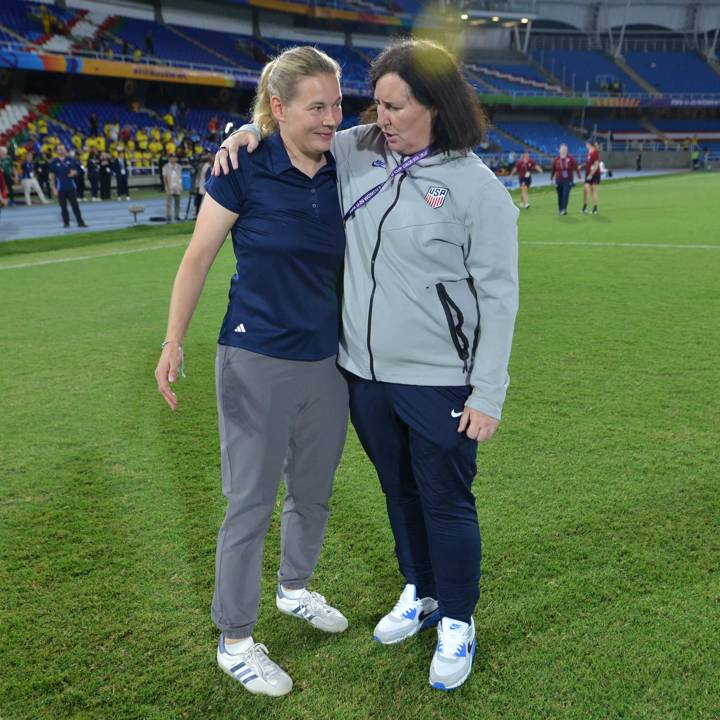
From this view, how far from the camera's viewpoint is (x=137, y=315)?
7.88 metres

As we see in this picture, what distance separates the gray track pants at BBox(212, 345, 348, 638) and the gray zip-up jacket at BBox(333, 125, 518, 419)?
218mm

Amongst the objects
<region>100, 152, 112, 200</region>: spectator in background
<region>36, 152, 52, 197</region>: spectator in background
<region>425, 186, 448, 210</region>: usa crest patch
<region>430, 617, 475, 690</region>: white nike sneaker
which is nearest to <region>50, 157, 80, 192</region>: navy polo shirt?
<region>100, 152, 112, 200</region>: spectator in background

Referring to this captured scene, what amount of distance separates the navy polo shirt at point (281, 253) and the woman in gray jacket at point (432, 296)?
6 centimetres

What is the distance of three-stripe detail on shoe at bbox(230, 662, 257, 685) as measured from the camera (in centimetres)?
237

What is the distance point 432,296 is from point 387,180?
1.21ft

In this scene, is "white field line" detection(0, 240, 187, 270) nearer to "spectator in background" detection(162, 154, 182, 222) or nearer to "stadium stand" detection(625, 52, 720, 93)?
"spectator in background" detection(162, 154, 182, 222)

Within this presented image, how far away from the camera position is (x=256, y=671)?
2375 millimetres

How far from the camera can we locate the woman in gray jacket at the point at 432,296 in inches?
81.1

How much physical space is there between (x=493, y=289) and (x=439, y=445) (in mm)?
504

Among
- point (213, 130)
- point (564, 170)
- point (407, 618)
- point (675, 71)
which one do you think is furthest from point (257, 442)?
point (675, 71)

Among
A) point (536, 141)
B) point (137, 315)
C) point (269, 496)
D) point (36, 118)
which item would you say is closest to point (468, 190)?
point (269, 496)

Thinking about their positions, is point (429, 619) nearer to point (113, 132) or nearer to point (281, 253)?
point (281, 253)

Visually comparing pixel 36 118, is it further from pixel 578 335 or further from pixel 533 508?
pixel 533 508

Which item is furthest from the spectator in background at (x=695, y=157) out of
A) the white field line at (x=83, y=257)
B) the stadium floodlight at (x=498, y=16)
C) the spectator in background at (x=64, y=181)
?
the white field line at (x=83, y=257)
